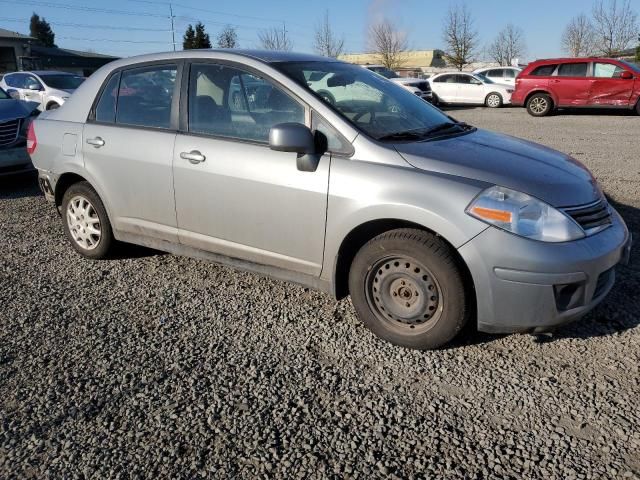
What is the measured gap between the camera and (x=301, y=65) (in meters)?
3.76

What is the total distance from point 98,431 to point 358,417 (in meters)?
1.23

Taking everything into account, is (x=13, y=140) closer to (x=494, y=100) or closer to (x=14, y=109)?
Result: (x=14, y=109)

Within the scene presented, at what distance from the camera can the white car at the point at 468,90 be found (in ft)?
68.9

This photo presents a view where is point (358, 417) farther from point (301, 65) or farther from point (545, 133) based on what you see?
point (545, 133)

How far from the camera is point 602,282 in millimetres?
3002

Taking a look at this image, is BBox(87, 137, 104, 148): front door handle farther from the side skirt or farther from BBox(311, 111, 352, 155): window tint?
BBox(311, 111, 352, 155): window tint

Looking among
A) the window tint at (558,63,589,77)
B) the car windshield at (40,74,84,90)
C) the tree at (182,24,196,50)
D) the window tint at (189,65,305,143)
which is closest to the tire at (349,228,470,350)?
the window tint at (189,65,305,143)

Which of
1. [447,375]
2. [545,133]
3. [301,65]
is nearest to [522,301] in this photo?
[447,375]

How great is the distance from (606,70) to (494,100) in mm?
5428

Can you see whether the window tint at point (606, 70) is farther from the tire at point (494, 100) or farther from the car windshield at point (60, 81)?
the car windshield at point (60, 81)

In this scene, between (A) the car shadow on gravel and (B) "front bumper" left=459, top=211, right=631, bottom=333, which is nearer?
(B) "front bumper" left=459, top=211, right=631, bottom=333

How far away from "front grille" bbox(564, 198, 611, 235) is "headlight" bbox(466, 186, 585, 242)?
0.07 m

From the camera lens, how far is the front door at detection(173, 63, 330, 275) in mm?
3331

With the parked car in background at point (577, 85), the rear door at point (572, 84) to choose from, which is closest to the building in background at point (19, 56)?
the parked car in background at point (577, 85)
